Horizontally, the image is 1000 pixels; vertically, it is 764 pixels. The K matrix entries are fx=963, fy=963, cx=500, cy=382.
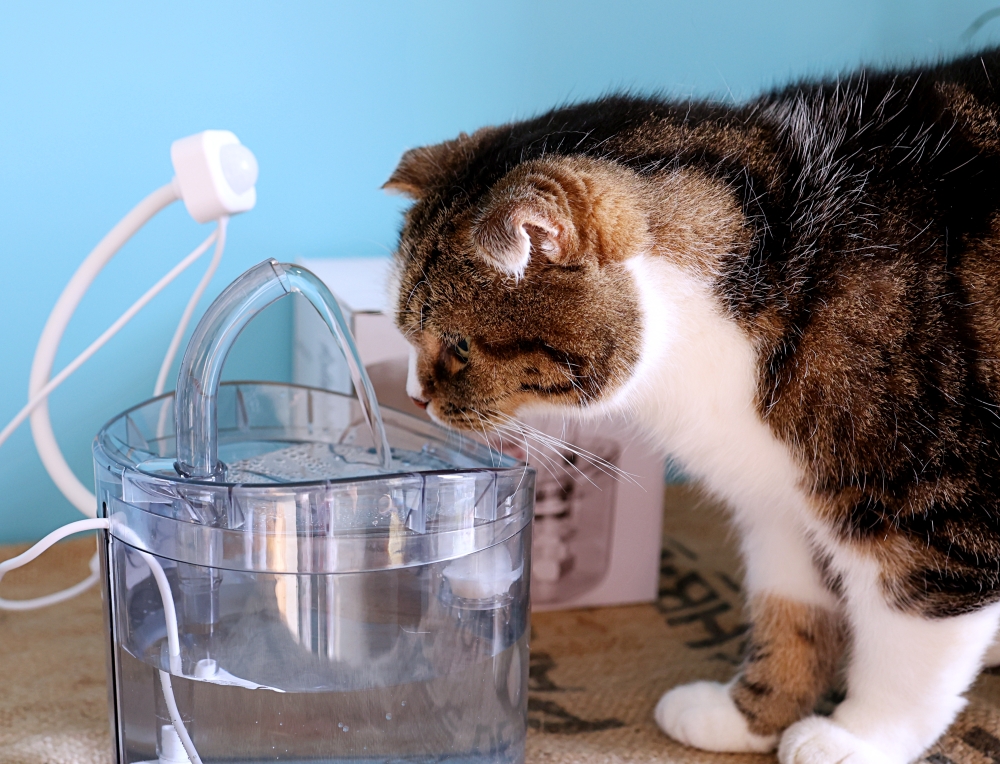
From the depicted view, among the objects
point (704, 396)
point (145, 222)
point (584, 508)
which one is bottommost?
point (584, 508)

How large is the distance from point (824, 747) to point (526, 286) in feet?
1.54

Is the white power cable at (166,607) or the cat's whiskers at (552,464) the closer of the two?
the white power cable at (166,607)

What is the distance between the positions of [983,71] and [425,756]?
751 mm

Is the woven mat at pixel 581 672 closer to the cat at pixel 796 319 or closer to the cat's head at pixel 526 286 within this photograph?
the cat at pixel 796 319

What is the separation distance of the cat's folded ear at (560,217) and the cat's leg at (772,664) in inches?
14.5

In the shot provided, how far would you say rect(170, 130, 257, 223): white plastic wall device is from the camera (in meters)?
0.83

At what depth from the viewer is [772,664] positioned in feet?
3.02

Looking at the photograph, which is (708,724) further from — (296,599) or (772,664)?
(296,599)

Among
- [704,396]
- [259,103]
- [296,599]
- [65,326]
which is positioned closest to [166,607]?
[296,599]

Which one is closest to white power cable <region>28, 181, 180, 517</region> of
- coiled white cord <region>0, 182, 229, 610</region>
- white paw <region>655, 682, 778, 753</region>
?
coiled white cord <region>0, 182, 229, 610</region>

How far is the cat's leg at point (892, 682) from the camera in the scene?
0.78 metres

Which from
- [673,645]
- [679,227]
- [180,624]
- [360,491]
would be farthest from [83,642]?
[679,227]

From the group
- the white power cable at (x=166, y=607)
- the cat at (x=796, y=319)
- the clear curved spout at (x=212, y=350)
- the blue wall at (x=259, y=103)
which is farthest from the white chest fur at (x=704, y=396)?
the blue wall at (x=259, y=103)

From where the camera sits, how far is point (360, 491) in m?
0.69
